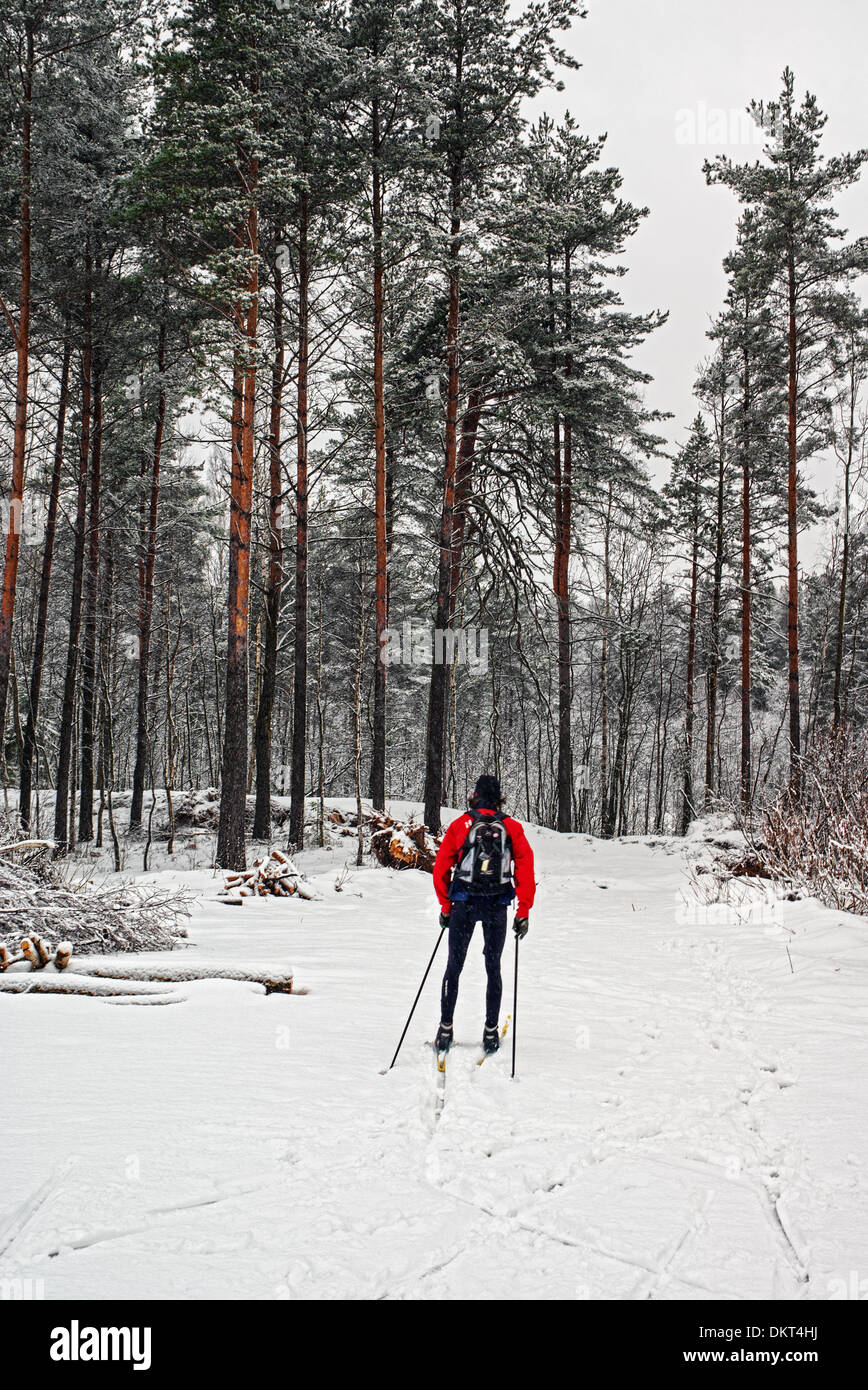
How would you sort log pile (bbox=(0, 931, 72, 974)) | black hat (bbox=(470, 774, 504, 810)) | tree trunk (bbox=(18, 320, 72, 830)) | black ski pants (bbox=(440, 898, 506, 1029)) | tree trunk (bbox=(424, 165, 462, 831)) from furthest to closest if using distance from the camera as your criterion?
tree trunk (bbox=(18, 320, 72, 830)) → tree trunk (bbox=(424, 165, 462, 831)) → log pile (bbox=(0, 931, 72, 974)) → black hat (bbox=(470, 774, 504, 810)) → black ski pants (bbox=(440, 898, 506, 1029))

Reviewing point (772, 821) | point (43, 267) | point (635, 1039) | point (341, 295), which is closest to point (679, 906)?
point (772, 821)

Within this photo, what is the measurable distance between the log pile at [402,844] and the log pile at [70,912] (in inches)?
246

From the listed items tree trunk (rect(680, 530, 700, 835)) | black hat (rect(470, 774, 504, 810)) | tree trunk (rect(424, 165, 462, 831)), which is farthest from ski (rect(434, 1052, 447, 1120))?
tree trunk (rect(680, 530, 700, 835))

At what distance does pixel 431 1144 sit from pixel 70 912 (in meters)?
4.21

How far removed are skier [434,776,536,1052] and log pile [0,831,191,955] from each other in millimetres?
3175

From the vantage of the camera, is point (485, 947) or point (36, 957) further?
point (36, 957)

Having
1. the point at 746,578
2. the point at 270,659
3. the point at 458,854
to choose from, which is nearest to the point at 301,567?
the point at 270,659

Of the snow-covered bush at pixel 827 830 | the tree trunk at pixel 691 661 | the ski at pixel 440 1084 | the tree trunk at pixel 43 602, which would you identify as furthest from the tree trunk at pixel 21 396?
the tree trunk at pixel 691 661

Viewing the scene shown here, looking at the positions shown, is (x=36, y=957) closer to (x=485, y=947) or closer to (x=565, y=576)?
(x=485, y=947)

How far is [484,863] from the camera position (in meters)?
4.80

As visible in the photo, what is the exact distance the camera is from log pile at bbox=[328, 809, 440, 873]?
13242 mm

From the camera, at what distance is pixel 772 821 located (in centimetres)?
1035

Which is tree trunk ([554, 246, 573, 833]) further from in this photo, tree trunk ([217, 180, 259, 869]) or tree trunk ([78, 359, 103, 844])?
tree trunk ([78, 359, 103, 844])
